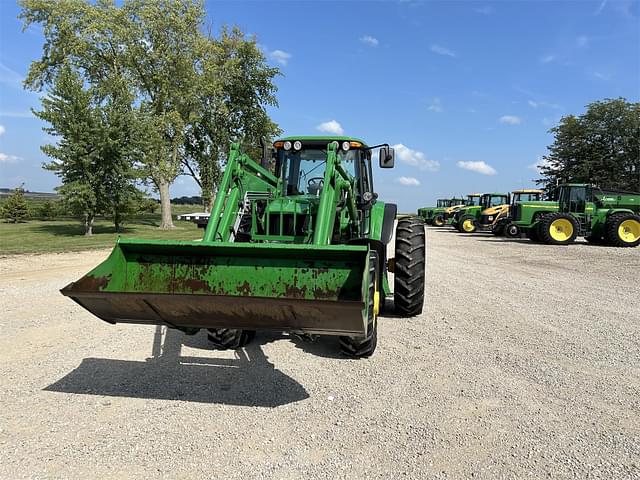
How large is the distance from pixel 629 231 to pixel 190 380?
63.9 feet

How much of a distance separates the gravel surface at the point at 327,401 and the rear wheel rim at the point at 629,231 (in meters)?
13.7

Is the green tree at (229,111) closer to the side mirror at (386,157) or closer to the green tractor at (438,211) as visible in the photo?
the green tractor at (438,211)

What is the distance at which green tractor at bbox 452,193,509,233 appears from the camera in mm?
27656

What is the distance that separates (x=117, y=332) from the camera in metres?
5.52

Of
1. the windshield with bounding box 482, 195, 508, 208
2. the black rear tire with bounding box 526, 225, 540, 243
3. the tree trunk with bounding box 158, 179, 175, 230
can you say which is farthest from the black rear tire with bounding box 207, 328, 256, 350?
the windshield with bounding box 482, 195, 508, 208

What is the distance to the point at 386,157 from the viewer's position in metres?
6.03

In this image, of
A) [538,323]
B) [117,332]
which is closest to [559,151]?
[538,323]

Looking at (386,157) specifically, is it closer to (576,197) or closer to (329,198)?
(329,198)

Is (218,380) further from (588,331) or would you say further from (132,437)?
(588,331)

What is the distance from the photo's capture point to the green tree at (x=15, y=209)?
28656 millimetres

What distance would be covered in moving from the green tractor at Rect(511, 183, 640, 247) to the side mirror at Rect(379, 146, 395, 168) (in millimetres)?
14633

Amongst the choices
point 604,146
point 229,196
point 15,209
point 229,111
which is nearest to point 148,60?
point 229,111

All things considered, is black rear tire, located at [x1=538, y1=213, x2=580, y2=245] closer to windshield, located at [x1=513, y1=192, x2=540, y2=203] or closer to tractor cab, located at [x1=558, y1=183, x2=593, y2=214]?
tractor cab, located at [x1=558, y1=183, x2=593, y2=214]

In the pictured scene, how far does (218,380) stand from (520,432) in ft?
8.00
